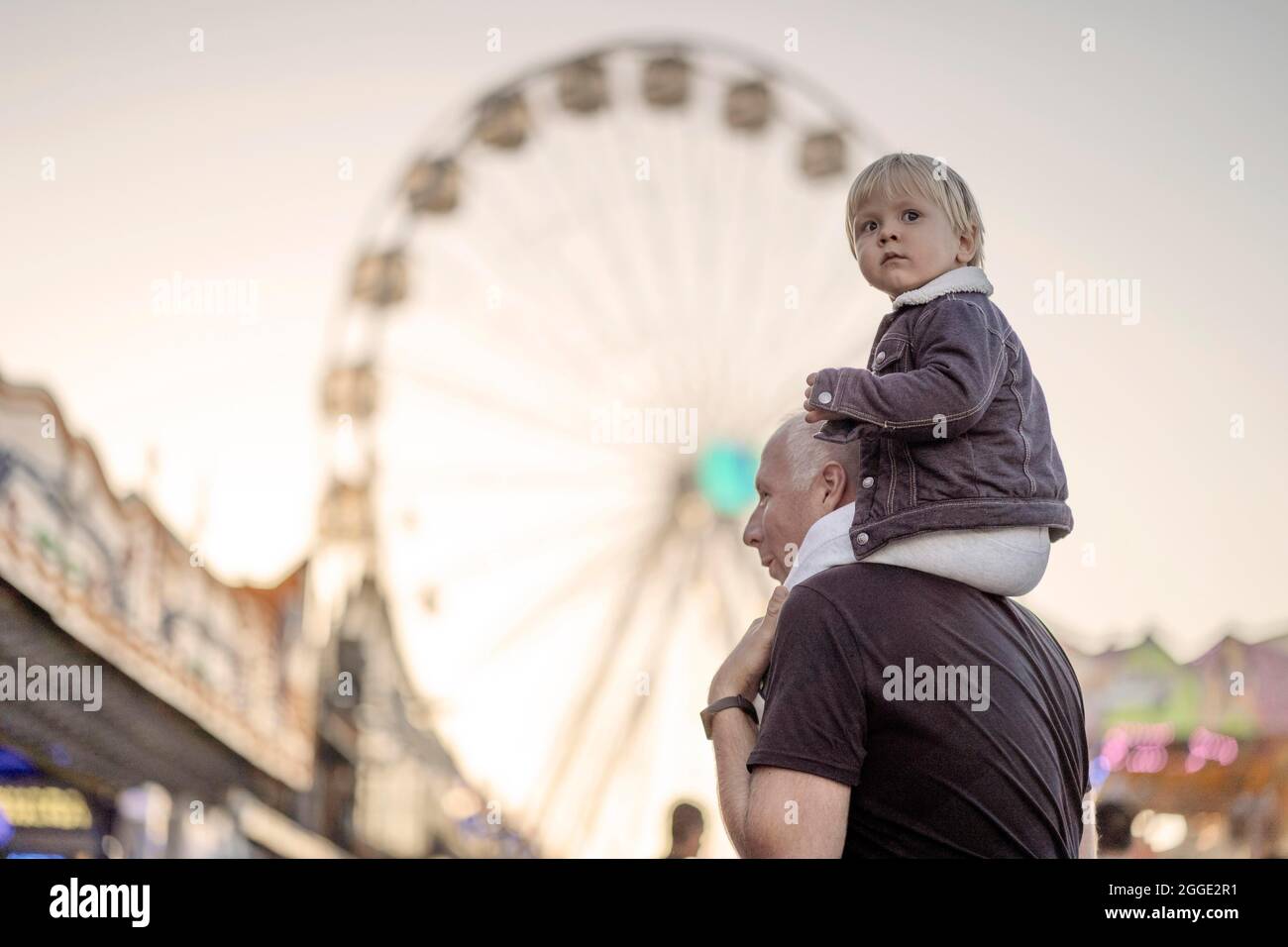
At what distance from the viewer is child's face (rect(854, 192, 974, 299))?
71.1 inches

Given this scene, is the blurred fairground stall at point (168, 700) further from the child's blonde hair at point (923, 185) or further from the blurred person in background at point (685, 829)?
the child's blonde hair at point (923, 185)

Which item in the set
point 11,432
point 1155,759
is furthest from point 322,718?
point 1155,759

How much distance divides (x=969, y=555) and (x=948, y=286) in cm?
33

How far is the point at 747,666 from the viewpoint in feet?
5.58

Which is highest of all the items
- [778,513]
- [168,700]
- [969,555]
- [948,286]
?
[168,700]

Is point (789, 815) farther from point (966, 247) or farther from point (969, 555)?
point (966, 247)

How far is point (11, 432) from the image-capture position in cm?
1114

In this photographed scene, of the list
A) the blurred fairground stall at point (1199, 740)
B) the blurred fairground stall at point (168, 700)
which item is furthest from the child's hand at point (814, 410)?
the blurred fairground stall at point (1199, 740)

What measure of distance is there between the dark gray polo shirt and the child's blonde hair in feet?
1.46

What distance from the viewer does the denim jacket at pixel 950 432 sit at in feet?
5.32

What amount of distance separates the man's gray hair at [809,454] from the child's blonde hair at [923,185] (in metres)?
0.26

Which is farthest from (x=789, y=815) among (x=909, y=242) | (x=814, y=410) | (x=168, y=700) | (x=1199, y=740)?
(x=1199, y=740)
